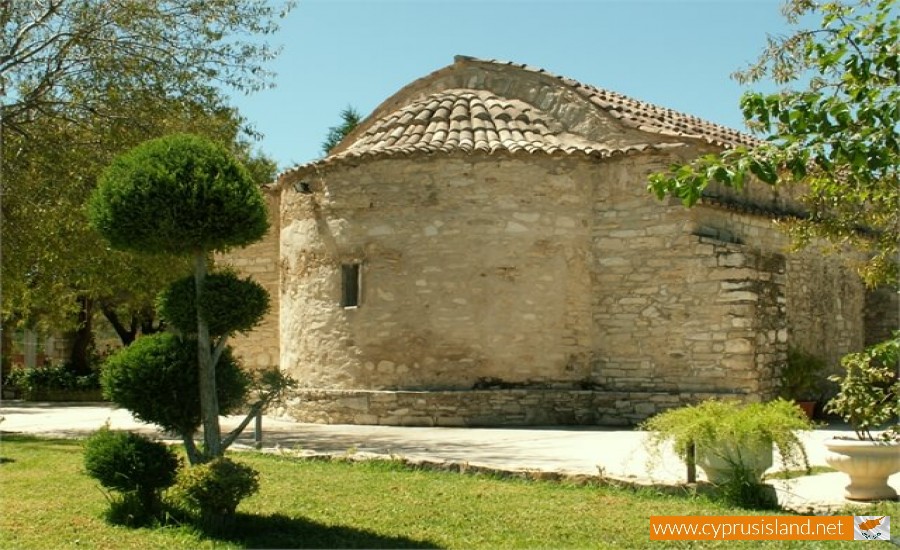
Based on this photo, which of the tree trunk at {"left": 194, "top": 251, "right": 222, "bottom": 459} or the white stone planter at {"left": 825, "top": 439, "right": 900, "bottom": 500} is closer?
the tree trunk at {"left": 194, "top": 251, "right": 222, "bottom": 459}

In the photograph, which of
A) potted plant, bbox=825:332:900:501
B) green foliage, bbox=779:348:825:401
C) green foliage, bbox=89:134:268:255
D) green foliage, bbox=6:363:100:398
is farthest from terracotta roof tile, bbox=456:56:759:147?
green foliage, bbox=6:363:100:398

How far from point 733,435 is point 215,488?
4.03 m

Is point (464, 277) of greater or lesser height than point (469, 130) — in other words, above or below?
below

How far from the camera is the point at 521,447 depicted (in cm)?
1101

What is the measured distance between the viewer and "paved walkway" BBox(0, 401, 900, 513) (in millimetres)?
8088

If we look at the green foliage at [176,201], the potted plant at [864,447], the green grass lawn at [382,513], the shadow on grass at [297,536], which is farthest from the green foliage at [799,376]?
the green foliage at [176,201]

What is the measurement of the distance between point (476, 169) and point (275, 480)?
6.84m

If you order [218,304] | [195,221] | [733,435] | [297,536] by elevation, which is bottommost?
[297,536]

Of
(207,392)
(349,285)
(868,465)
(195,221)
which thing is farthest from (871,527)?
(349,285)

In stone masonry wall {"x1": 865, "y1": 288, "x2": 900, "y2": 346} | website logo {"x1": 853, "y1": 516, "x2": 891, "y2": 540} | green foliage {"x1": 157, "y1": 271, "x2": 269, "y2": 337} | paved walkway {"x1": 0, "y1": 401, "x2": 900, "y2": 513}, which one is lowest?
website logo {"x1": 853, "y1": 516, "x2": 891, "y2": 540}

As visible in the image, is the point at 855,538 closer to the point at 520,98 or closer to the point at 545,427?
the point at 545,427

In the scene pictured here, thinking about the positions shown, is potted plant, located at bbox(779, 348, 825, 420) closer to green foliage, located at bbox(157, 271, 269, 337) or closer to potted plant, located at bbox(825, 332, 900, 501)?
potted plant, located at bbox(825, 332, 900, 501)

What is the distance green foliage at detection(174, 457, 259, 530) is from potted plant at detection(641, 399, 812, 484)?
3.40 m

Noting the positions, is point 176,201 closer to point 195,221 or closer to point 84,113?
point 195,221
